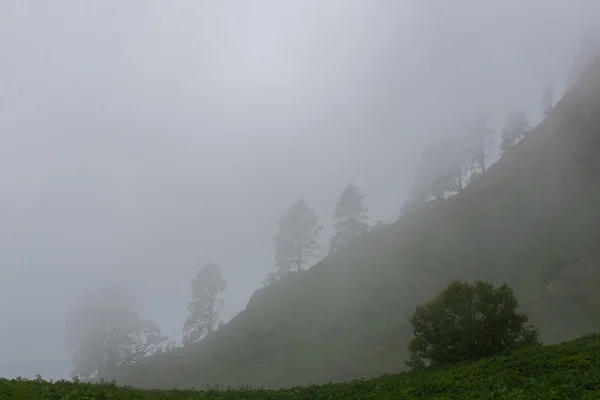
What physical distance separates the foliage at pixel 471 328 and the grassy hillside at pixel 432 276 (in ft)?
60.9

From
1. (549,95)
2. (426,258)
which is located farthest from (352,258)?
(549,95)

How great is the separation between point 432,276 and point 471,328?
38.6m

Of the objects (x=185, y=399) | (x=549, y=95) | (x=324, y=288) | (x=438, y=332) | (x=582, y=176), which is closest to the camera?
(x=185, y=399)

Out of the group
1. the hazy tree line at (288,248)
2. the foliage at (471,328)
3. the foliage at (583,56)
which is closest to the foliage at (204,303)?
the hazy tree line at (288,248)

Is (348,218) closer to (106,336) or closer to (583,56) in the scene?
(106,336)

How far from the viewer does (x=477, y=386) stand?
55.6 ft

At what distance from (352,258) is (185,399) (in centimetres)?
6670

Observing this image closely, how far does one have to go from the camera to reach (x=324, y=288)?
76500mm

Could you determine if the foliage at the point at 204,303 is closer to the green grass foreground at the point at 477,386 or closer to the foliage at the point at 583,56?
the green grass foreground at the point at 477,386

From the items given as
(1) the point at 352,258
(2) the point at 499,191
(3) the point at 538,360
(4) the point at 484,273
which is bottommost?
(3) the point at 538,360

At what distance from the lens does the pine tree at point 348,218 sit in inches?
3509

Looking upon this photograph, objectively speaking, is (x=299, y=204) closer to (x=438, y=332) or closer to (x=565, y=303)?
Result: (x=565, y=303)

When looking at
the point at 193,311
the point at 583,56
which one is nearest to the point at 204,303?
the point at 193,311

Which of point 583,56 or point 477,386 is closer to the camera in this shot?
point 477,386
